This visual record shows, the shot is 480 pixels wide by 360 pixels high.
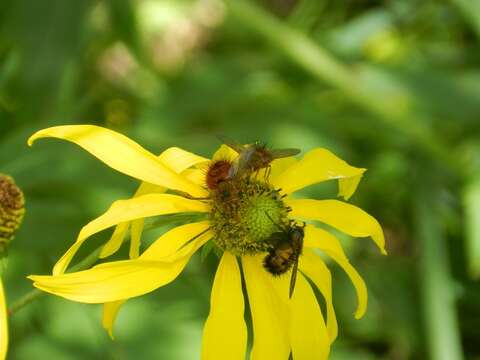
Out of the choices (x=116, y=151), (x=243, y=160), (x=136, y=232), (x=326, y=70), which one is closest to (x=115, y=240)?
(x=136, y=232)

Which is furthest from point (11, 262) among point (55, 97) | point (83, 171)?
point (55, 97)

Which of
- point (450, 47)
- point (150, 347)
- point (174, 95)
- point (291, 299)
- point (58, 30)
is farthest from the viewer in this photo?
point (450, 47)

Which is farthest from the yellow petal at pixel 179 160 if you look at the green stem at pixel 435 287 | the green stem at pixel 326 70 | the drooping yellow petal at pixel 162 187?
the green stem at pixel 326 70

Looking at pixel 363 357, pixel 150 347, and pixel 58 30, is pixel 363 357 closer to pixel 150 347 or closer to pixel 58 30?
pixel 150 347

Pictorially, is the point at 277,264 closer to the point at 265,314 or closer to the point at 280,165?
the point at 265,314

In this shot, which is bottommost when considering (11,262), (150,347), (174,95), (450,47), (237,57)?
(150,347)

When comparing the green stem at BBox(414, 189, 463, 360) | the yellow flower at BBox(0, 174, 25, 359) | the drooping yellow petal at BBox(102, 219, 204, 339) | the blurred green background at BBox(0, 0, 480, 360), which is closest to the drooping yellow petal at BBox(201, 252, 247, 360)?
the drooping yellow petal at BBox(102, 219, 204, 339)
